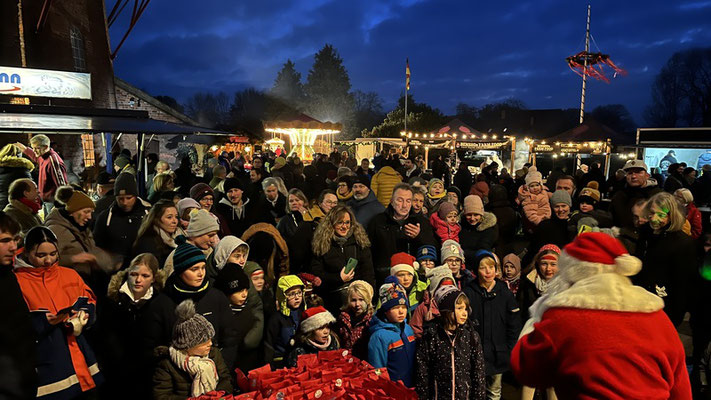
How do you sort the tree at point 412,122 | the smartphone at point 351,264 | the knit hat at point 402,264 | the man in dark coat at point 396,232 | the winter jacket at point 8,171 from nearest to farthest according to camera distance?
1. the knit hat at point 402,264
2. the smartphone at point 351,264
3. the man in dark coat at point 396,232
4. the winter jacket at point 8,171
5. the tree at point 412,122

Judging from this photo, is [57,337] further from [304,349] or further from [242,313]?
[304,349]

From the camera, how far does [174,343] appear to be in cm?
293

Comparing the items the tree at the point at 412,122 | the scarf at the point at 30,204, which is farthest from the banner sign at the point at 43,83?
the tree at the point at 412,122

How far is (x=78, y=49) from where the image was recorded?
1741 centimetres

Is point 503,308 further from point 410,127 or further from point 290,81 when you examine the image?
point 290,81

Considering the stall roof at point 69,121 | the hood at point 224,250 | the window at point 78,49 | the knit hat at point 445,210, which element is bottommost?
the hood at point 224,250

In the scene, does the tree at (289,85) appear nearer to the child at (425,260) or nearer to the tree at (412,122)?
the tree at (412,122)

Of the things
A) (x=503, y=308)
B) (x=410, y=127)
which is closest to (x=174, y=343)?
(x=503, y=308)

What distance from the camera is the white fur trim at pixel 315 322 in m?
3.50

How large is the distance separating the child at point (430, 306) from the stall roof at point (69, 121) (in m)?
7.44

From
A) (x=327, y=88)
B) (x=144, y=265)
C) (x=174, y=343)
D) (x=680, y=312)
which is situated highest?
(x=327, y=88)

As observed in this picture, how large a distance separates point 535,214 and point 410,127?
34362 mm

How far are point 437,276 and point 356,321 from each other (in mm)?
993

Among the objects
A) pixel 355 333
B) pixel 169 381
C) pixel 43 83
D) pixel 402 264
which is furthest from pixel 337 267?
pixel 43 83
